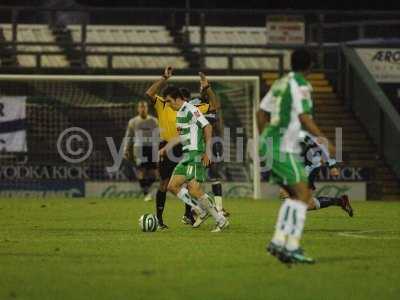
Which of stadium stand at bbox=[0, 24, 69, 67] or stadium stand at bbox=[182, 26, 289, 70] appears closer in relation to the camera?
stadium stand at bbox=[0, 24, 69, 67]

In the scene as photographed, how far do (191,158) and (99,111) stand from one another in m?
12.4

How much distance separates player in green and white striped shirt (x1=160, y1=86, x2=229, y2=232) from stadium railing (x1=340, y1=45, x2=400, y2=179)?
1272cm

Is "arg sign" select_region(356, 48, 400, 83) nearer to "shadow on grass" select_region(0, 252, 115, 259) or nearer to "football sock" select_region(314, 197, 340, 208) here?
"football sock" select_region(314, 197, 340, 208)

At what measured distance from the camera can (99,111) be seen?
27.4 metres

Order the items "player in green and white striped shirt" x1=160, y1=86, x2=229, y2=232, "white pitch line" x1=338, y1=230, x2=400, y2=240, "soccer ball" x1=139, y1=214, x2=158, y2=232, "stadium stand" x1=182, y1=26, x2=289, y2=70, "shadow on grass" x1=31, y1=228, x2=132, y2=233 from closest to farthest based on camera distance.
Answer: "white pitch line" x1=338, y1=230, x2=400, y2=240 → "player in green and white striped shirt" x1=160, y1=86, x2=229, y2=232 → "soccer ball" x1=139, y1=214, x2=158, y2=232 → "shadow on grass" x1=31, y1=228, x2=132, y2=233 → "stadium stand" x1=182, y1=26, x2=289, y2=70

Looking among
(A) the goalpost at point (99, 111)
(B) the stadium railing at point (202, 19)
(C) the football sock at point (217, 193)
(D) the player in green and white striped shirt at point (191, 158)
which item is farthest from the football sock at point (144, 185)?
(D) the player in green and white striped shirt at point (191, 158)

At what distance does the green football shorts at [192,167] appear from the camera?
15.2 meters

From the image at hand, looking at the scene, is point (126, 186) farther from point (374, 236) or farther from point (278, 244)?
point (278, 244)

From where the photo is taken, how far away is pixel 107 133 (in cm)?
2753

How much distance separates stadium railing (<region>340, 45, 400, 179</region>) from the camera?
27.7 meters

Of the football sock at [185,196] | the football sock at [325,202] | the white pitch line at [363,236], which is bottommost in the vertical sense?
the white pitch line at [363,236]

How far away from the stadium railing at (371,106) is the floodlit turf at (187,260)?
8636mm

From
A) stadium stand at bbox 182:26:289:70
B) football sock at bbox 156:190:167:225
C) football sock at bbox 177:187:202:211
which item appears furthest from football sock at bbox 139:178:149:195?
football sock at bbox 177:187:202:211

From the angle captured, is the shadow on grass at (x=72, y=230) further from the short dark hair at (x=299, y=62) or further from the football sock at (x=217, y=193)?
the short dark hair at (x=299, y=62)
